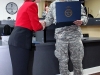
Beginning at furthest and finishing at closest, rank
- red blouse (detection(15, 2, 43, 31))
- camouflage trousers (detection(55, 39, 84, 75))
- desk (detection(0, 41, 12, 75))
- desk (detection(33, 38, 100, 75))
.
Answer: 1. desk (detection(33, 38, 100, 75))
2. desk (detection(0, 41, 12, 75))
3. camouflage trousers (detection(55, 39, 84, 75))
4. red blouse (detection(15, 2, 43, 31))

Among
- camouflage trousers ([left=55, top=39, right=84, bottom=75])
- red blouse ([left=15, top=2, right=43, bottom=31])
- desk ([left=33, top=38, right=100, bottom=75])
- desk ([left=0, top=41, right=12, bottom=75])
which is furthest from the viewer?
desk ([left=33, top=38, right=100, bottom=75])

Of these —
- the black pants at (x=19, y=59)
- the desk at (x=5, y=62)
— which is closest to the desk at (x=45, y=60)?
the desk at (x=5, y=62)

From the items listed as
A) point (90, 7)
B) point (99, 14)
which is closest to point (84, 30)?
point (99, 14)

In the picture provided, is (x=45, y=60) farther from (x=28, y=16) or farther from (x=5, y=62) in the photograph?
(x=28, y=16)

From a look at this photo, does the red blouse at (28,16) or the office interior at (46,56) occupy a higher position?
the red blouse at (28,16)

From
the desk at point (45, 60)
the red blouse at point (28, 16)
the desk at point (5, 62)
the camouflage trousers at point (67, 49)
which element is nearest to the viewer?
the red blouse at point (28, 16)

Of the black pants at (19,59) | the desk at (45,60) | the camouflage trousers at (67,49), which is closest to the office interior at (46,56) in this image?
the desk at (45,60)

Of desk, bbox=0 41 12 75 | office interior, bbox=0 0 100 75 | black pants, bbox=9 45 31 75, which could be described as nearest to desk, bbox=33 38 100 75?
office interior, bbox=0 0 100 75

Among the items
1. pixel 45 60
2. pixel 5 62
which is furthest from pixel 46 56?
pixel 5 62

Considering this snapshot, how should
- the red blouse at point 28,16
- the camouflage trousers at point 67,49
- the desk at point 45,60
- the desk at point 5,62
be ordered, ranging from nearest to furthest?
the red blouse at point 28,16, the camouflage trousers at point 67,49, the desk at point 5,62, the desk at point 45,60

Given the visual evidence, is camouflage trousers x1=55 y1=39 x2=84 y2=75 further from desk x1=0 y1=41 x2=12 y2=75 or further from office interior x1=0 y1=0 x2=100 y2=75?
desk x1=0 y1=41 x2=12 y2=75

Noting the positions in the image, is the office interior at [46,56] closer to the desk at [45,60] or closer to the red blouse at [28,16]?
the desk at [45,60]

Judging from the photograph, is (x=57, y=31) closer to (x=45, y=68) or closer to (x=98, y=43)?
(x=45, y=68)

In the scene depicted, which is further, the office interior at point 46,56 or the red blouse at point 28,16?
the office interior at point 46,56
